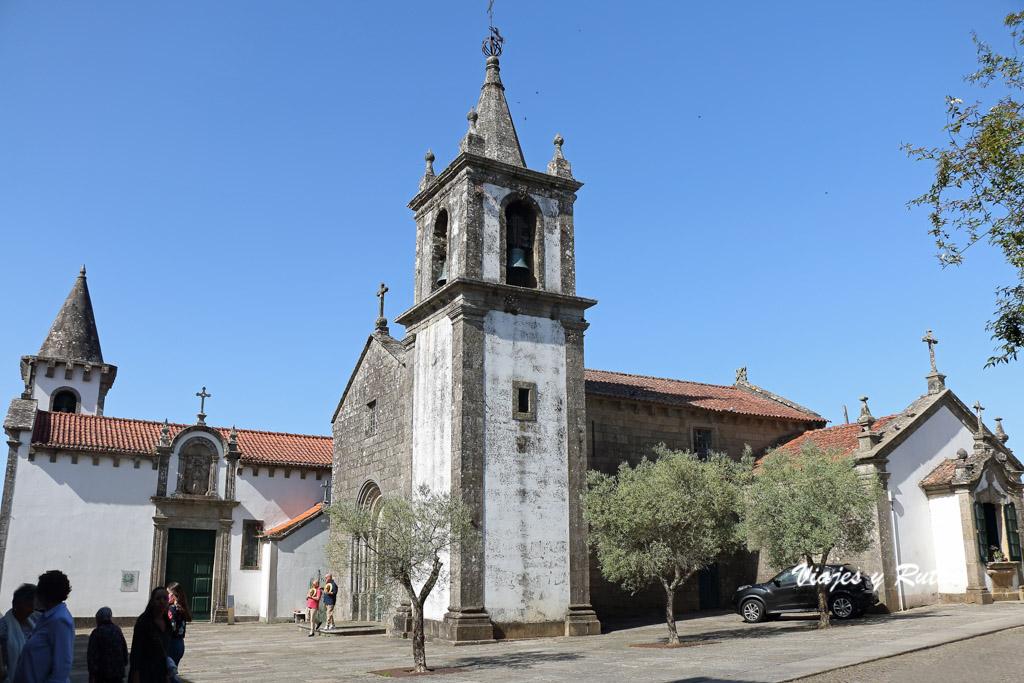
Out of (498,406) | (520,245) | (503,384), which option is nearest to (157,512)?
(498,406)

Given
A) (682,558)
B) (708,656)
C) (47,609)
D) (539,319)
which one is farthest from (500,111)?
(47,609)

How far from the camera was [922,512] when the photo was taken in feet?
77.6

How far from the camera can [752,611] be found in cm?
2158

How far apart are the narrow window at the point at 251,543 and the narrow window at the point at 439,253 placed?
12.1m

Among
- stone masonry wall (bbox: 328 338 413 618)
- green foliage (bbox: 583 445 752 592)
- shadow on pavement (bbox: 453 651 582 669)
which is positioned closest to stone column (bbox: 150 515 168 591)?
stone masonry wall (bbox: 328 338 413 618)

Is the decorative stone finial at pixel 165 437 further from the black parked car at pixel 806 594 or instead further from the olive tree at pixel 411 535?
the black parked car at pixel 806 594

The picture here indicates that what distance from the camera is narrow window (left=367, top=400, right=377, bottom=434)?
966 inches

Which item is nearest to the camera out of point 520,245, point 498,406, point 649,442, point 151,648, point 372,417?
point 151,648

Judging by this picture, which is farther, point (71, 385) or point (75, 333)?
point (75, 333)

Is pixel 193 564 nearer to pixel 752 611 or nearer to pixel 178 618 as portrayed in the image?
pixel 752 611

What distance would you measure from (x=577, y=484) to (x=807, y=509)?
550 centimetres

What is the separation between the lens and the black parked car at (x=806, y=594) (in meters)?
20.8

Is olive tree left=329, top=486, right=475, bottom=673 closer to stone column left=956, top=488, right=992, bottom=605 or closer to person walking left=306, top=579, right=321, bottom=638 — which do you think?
person walking left=306, top=579, right=321, bottom=638

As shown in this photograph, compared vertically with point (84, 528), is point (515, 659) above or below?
below
